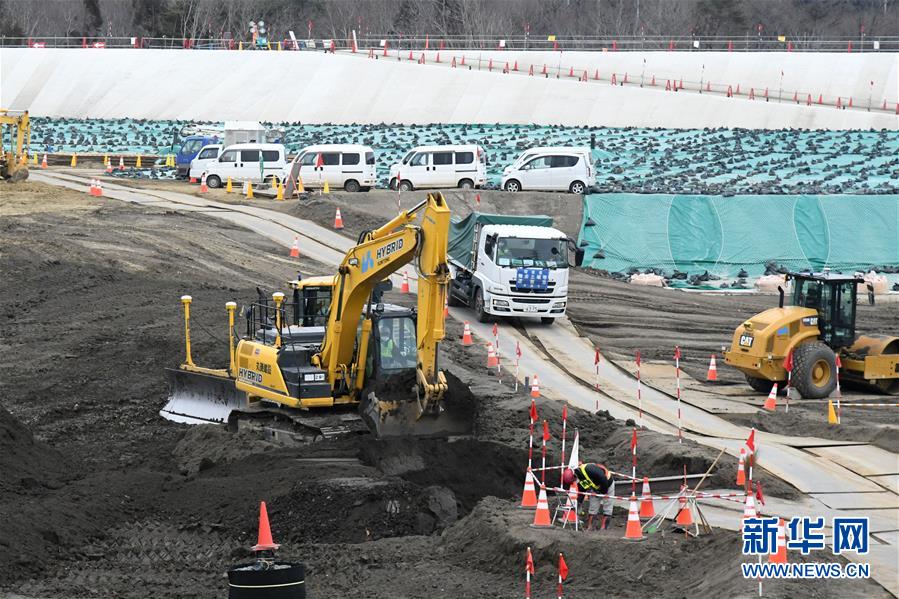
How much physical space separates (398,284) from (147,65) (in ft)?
136

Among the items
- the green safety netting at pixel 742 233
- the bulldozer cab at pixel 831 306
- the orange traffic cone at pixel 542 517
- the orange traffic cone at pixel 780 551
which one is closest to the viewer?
the orange traffic cone at pixel 780 551

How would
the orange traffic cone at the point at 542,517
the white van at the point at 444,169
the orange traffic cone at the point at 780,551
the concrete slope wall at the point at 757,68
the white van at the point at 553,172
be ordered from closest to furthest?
the orange traffic cone at the point at 780,551
the orange traffic cone at the point at 542,517
the white van at the point at 553,172
the white van at the point at 444,169
the concrete slope wall at the point at 757,68

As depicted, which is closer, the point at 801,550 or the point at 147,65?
the point at 801,550

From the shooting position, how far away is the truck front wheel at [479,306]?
99.5 feet

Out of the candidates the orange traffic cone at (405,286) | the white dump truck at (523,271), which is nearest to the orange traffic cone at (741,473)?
the white dump truck at (523,271)

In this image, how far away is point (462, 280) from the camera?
3161 cm

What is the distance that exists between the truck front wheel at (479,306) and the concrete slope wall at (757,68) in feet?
123

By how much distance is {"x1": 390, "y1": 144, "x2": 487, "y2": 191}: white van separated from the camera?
144ft

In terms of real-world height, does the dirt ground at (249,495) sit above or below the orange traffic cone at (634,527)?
below

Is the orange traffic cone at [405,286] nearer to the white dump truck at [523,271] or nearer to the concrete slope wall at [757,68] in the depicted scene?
the white dump truck at [523,271]

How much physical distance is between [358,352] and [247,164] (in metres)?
27.9

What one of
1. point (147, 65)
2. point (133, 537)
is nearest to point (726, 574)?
point (133, 537)

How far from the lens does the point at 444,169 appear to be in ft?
144

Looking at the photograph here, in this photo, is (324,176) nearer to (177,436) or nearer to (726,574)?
(177,436)
